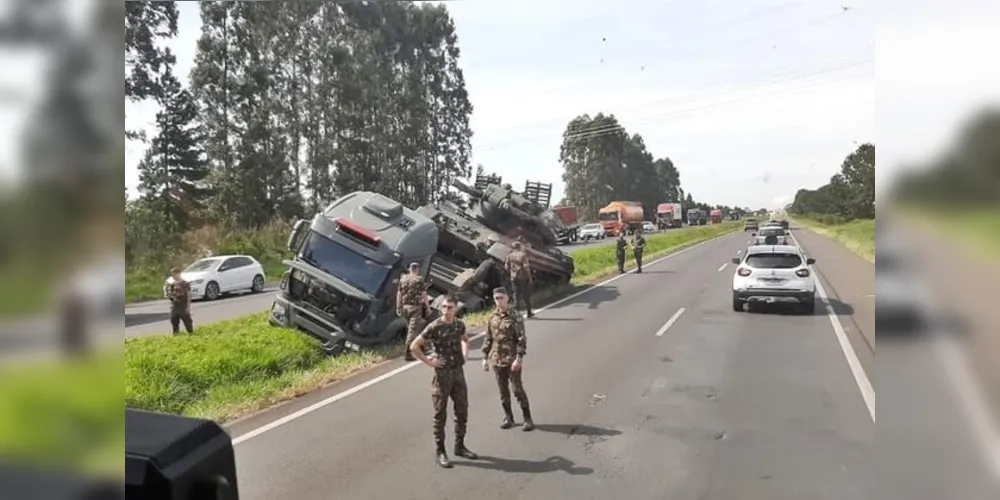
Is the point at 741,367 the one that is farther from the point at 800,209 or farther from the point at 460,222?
the point at 460,222

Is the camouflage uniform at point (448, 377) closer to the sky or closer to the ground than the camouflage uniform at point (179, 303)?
closer to the ground

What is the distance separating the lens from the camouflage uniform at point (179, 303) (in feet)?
9.14

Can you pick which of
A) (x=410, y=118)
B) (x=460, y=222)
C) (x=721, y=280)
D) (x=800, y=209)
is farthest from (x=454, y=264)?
(x=721, y=280)

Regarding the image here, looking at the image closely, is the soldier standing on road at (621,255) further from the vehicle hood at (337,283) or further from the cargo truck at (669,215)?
the vehicle hood at (337,283)

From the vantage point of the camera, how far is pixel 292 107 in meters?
2.87

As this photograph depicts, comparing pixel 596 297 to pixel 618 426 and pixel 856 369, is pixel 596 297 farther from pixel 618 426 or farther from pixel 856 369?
pixel 856 369

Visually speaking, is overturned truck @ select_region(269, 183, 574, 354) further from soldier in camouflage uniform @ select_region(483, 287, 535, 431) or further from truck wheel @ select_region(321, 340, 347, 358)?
soldier in camouflage uniform @ select_region(483, 287, 535, 431)

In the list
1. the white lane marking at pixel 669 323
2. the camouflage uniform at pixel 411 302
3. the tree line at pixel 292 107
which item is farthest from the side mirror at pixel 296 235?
the white lane marking at pixel 669 323

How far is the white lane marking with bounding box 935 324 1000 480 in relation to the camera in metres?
1.85

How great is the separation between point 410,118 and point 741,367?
8.73 feet

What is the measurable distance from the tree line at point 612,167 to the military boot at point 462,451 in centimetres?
155

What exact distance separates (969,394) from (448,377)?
295 cm

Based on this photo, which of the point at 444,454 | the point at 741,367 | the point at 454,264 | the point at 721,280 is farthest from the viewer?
the point at 721,280

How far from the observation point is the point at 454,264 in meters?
5.04
